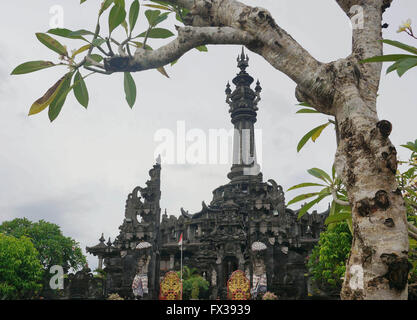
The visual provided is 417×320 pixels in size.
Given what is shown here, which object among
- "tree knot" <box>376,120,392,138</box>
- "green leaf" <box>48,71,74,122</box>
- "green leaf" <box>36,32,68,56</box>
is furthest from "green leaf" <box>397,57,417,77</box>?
"green leaf" <box>36,32,68,56</box>

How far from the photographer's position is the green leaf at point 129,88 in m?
4.33

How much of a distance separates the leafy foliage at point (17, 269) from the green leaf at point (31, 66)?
25807 millimetres

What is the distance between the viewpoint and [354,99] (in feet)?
9.19

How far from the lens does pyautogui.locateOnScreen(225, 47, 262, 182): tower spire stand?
31797 mm

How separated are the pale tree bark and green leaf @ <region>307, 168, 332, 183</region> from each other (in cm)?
155

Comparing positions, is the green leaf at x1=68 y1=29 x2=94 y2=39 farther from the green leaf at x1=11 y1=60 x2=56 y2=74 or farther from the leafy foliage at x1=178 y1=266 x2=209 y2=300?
the leafy foliage at x1=178 y1=266 x2=209 y2=300

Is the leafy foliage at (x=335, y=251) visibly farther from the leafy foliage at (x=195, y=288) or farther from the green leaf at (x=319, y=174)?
the green leaf at (x=319, y=174)

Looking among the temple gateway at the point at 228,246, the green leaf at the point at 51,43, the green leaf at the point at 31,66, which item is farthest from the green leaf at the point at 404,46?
the temple gateway at the point at 228,246

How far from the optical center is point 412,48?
2.97m

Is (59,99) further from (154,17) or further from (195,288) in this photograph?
(195,288)
